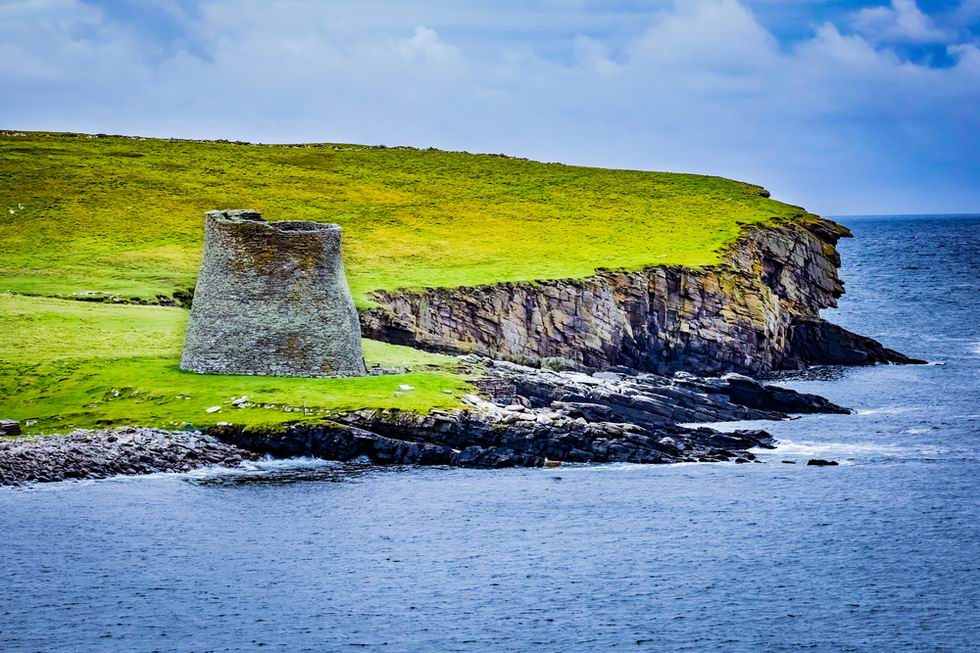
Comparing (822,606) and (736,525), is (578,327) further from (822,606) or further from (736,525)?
(822,606)

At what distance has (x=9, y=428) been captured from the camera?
56344 millimetres

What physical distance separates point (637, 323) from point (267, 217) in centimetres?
3536

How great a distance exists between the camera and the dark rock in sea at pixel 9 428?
56250mm

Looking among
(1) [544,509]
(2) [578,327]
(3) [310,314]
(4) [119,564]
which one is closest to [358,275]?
(2) [578,327]

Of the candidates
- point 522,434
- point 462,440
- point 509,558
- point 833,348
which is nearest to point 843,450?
point 522,434

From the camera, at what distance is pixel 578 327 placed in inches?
3371

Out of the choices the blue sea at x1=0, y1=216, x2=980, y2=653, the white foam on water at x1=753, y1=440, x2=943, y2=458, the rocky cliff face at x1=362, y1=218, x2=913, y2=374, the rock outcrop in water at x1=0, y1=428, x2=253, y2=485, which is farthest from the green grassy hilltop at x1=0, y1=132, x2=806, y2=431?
the white foam on water at x1=753, y1=440, x2=943, y2=458

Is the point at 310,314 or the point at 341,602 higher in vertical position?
the point at 310,314

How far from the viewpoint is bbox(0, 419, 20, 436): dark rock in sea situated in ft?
185

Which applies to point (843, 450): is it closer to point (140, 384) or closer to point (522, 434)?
point (522, 434)

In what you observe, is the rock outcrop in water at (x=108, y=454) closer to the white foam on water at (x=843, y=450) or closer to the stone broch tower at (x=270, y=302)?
the stone broch tower at (x=270, y=302)

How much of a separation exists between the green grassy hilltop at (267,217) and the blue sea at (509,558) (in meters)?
8.14

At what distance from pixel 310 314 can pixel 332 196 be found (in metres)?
59.4

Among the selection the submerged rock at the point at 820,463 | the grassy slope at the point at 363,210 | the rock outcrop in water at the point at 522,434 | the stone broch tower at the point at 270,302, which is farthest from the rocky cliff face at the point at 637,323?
the submerged rock at the point at 820,463
